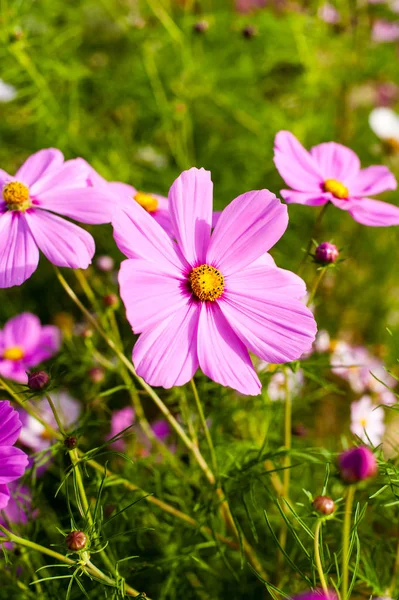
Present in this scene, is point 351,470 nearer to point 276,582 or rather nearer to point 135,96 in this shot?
point 276,582

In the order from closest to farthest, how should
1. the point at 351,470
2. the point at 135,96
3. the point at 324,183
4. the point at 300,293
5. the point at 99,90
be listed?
the point at 351,470 → the point at 300,293 → the point at 324,183 → the point at 135,96 → the point at 99,90

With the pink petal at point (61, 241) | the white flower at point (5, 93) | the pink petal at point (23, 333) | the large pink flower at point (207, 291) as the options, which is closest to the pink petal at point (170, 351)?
the large pink flower at point (207, 291)

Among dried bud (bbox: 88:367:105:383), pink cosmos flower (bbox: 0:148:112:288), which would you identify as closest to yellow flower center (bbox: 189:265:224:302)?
pink cosmos flower (bbox: 0:148:112:288)

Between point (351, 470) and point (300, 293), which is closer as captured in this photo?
point (351, 470)

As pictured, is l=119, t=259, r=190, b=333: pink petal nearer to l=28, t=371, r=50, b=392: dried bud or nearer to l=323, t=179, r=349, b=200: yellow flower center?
l=28, t=371, r=50, b=392: dried bud

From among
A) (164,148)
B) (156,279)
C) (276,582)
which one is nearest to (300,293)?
(156,279)

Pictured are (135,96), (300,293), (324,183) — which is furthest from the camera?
(135,96)

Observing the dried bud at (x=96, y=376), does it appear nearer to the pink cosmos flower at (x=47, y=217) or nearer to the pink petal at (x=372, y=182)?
the pink cosmos flower at (x=47, y=217)
